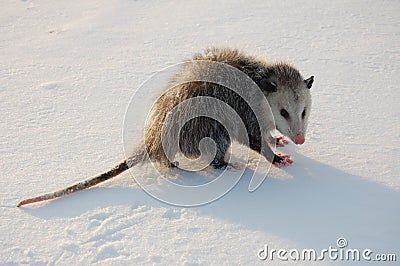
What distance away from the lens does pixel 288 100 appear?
8.27ft

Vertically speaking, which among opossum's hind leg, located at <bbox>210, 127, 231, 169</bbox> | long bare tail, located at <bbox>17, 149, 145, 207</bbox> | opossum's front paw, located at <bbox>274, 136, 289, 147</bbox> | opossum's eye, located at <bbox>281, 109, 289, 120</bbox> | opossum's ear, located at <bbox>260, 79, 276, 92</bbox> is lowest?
long bare tail, located at <bbox>17, 149, 145, 207</bbox>

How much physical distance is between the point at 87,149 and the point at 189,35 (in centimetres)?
171

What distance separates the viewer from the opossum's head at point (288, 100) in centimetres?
250

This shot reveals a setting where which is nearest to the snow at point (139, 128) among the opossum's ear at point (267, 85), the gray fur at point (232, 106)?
the gray fur at point (232, 106)

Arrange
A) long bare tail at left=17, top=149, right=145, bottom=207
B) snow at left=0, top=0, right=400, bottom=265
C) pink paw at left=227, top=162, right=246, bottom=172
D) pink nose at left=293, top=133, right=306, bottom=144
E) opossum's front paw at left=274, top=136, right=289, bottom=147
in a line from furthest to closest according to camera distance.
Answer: opossum's front paw at left=274, top=136, right=289, bottom=147, pink paw at left=227, top=162, right=246, bottom=172, pink nose at left=293, top=133, right=306, bottom=144, long bare tail at left=17, top=149, right=145, bottom=207, snow at left=0, top=0, right=400, bottom=265

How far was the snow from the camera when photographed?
2.11 meters

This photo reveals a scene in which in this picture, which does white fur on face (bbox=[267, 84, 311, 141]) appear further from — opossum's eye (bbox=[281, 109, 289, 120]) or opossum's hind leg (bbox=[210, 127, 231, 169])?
opossum's hind leg (bbox=[210, 127, 231, 169])

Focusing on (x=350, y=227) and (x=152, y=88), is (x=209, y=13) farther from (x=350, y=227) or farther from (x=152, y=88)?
(x=350, y=227)

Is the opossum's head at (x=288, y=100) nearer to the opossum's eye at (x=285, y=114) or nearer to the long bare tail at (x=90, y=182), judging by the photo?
the opossum's eye at (x=285, y=114)

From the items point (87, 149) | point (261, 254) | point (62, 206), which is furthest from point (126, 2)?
point (261, 254)

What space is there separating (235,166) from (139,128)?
639 millimetres

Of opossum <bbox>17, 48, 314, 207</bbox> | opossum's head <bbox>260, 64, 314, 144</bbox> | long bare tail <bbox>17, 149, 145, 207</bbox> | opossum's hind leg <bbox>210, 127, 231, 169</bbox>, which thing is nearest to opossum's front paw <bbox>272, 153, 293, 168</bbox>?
opossum <bbox>17, 48, 314, 207</bbox>

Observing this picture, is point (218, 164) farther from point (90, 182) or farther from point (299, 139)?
point (90, 182)

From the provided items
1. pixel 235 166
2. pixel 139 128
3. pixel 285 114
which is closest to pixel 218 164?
pixel 235 166
